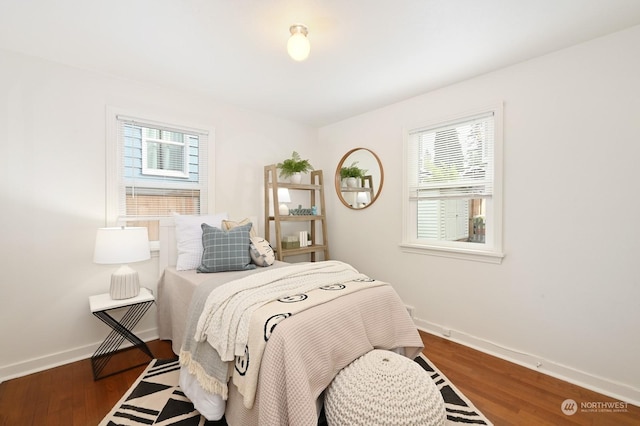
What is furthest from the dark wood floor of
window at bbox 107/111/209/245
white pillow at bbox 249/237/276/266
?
window at bbox 107/111/209/245

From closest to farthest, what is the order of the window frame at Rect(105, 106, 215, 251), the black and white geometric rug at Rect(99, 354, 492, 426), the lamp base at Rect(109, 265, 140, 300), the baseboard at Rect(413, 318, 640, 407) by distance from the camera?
the black and white geometric rug at Rect(99, 354, 492, 426), the baseboard at Rect(413, 318, 640, 407), the lamp base at Rect(109, 265, 140, 300), the window frame at Rect(105, 106, 215, 251)

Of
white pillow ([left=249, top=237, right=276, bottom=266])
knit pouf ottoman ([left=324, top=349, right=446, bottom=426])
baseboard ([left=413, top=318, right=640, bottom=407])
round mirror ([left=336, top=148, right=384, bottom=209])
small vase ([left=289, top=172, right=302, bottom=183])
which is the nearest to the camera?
knit pouf ottoman ([left=324, top=349, right=446, bottom=426])

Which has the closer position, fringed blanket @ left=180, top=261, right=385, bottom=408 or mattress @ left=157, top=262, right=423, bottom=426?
mattress @ left=157, top=262, right=423, bottom=426

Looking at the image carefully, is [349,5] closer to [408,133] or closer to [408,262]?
[408,133]

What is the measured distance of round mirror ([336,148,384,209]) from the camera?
11.5 feet

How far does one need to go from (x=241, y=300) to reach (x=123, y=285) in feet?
4.11

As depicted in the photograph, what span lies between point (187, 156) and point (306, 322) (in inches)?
92.3

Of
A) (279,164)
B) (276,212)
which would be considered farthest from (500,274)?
(279,164)

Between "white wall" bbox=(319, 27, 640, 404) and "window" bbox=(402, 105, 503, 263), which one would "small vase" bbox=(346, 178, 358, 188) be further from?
"white wall" bbox=(319, 27, 640, 404)

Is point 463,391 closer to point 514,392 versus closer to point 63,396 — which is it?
point 514,392

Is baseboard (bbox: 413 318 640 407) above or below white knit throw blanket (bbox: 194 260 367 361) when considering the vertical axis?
below

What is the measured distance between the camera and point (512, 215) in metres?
2.47

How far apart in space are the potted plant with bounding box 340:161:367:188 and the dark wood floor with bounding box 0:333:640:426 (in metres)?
2.10
